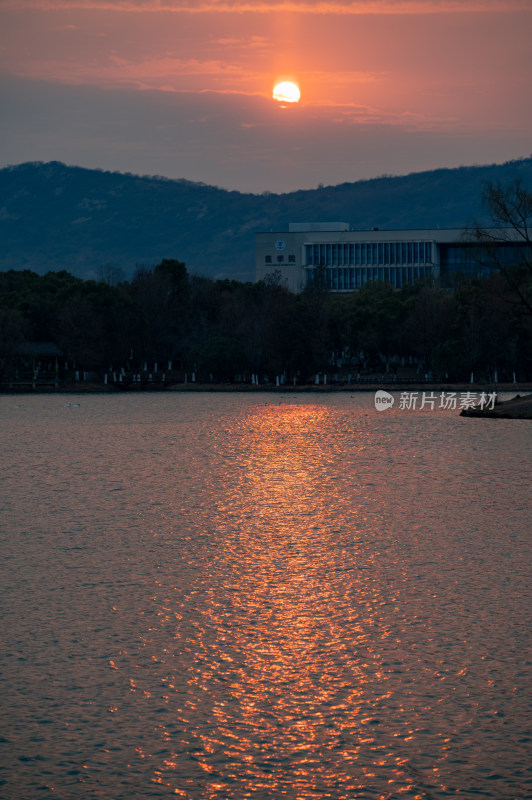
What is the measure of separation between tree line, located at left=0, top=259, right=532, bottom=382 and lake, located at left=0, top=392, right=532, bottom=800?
101 metres

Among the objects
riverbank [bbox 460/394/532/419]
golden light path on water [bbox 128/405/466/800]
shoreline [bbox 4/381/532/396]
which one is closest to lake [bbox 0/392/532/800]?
golden light path on water [bbox 128/405/466/800]

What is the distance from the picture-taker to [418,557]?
20828mm

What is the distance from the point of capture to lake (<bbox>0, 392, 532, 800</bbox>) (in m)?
10.3

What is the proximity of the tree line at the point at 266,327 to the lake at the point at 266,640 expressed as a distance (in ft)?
331

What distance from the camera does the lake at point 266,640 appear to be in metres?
10.3

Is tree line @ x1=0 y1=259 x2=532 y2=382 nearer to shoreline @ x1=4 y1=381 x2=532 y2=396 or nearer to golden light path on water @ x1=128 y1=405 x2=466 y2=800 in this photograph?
shoreline @ x1=4 y1=381 x2=532 y2=396

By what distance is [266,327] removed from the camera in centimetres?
14325

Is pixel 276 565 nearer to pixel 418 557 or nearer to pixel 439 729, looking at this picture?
pixel 418 557

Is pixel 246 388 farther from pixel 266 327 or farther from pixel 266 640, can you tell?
pixel 266 640

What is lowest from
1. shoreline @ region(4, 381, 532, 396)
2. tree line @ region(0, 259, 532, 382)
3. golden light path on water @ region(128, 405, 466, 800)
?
golden light path on water @ region(128, 405, 466, 800)

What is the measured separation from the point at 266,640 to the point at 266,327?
423ft

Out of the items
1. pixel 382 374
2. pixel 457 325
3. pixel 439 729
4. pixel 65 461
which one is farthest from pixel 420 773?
pixel 382 374

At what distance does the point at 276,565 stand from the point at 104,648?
6.43 meters

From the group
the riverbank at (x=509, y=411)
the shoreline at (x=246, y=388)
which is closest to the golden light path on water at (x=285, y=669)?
the riverbank at (x=509, y=411)
